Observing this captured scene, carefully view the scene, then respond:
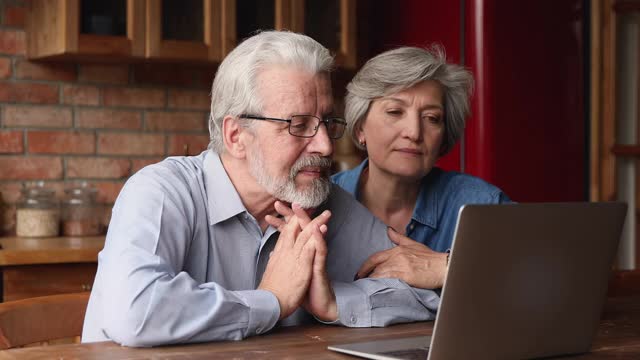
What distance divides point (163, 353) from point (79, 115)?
7.28 feet

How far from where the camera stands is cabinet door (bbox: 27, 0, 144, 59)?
10.3 ft

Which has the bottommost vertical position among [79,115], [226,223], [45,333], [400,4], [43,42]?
[45,333]

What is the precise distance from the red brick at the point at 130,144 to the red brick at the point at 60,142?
4cm

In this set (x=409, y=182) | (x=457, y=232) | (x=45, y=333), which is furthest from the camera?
(x=409, y=182)

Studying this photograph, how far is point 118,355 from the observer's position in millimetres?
1396

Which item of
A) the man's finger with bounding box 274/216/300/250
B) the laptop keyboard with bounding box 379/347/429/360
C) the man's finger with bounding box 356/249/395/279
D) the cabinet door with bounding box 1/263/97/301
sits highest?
the man's finger with bounding box 274/216/300/250

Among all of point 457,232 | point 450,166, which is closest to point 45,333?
point 457,232

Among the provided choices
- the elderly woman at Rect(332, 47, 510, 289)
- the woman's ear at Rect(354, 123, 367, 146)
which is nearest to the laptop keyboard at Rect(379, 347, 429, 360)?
the elderly woman at Rect(332, 47, 510, 289)

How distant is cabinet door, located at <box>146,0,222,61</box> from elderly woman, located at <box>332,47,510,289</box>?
1.07m

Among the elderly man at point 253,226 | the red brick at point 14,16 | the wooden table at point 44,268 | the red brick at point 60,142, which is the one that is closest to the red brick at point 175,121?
the red brick at point 60,142

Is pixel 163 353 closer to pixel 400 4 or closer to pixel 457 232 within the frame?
pixel 457 232

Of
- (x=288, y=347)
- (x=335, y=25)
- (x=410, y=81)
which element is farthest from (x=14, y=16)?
(x=288, y=347)

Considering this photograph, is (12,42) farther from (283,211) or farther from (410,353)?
(410,353)

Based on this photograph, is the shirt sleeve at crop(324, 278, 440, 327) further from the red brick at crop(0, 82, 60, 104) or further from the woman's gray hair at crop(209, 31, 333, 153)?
the red brick at crop(0, 82, 60, 104)
